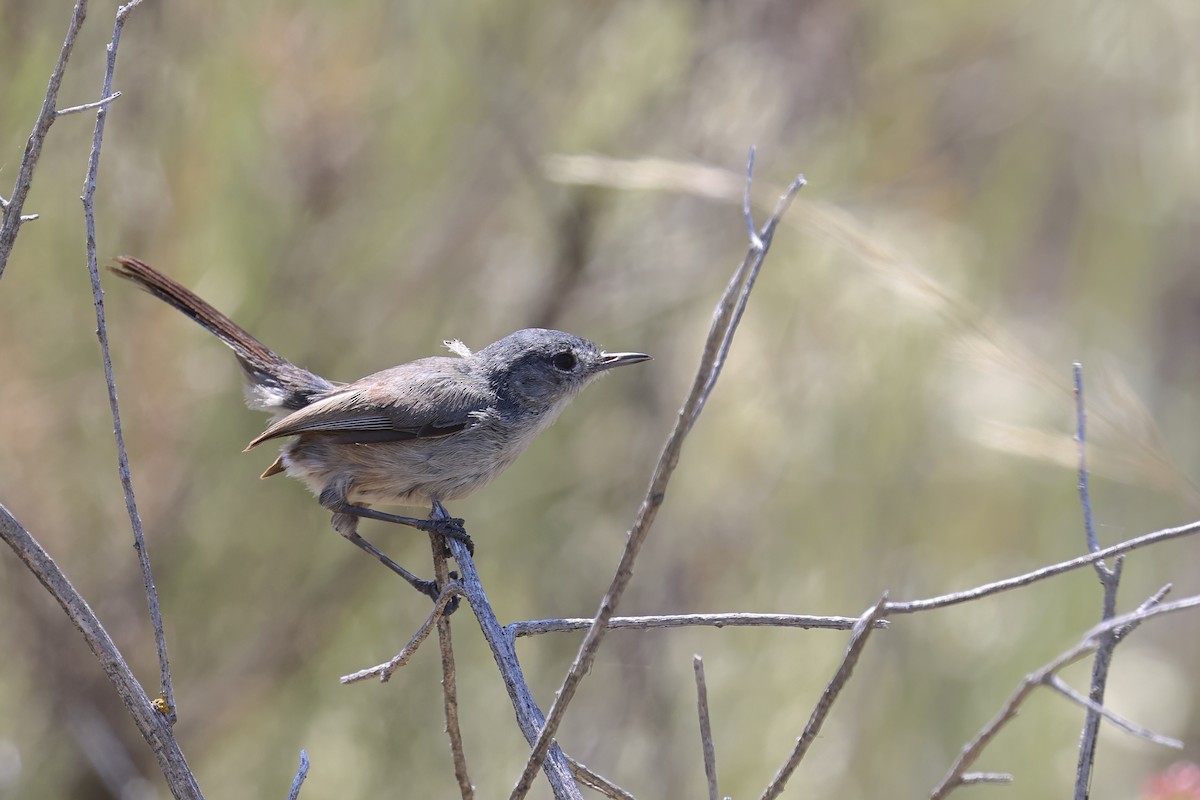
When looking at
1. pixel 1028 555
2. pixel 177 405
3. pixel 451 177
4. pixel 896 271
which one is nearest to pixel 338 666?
pixel 177 405

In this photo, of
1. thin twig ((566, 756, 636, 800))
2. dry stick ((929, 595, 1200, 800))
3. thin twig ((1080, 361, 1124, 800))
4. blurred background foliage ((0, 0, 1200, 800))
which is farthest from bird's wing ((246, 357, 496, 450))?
dry stick ((929, 595, 1200, 800))

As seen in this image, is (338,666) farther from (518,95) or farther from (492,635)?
(492,635)

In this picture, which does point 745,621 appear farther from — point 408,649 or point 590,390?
point 590,390

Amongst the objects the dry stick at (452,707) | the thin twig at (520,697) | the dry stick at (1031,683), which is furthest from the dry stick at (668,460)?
the dry stick at (1031,683)

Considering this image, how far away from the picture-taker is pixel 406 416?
2660 millimetres

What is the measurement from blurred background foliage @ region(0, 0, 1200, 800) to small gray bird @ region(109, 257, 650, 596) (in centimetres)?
53

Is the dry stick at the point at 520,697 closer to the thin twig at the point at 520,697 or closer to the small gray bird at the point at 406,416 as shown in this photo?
the thin twig at the point at 520,697

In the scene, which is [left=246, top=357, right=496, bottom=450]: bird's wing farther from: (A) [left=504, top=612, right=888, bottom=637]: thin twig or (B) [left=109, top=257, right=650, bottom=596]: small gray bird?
(A) [left=504, top=612, right=888, bottom=637]: thin twig

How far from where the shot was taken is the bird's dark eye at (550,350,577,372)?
2.93 metres

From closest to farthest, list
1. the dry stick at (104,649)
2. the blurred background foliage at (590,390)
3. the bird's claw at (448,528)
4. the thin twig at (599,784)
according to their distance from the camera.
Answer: the dry stick at (104,649) → the thin twig at (599,784) → the bird's claw at (448,528) → the blurred background foliage at (590,390)

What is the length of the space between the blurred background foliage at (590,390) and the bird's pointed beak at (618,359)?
421mm

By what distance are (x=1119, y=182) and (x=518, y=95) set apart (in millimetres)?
2975

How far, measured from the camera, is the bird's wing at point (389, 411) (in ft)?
8.70

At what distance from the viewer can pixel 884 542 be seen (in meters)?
4.02
